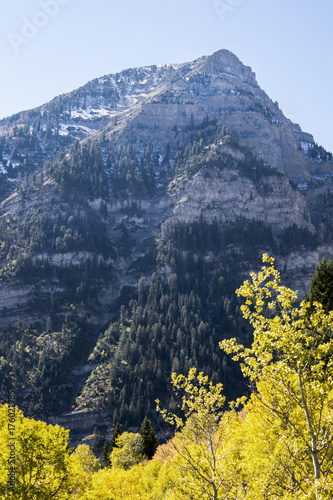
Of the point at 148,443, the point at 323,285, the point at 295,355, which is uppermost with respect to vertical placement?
the point at 323,285

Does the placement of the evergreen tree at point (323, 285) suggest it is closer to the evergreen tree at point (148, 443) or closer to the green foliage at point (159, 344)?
the evergreen tree at point (148, 443)

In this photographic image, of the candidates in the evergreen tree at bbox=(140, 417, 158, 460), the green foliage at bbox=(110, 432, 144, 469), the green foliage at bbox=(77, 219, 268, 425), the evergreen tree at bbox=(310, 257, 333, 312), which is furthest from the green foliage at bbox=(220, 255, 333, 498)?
the green foliage at bbox=(77, 219, 268, 425)

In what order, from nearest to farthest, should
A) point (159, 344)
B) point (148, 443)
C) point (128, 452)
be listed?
point (128, 452) < point (148, 443) < point (159, 344)

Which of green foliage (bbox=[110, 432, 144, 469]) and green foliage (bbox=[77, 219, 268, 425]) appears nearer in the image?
green foliage (bbox=[110, 432, 144, 469])

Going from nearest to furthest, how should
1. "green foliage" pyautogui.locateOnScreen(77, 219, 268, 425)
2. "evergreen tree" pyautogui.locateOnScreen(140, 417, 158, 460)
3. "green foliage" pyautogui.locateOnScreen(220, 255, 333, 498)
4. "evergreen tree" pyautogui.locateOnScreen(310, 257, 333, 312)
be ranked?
"green foliage" pyautogui.locateOnScreen(220, 255, 333, 498) < "evergreen tree" pyautogui.locateOnScreen(310, 257, 333, 312) < "evergreen tree" pyautogui.locateOnScreen(140, 417, 158, 460) < "green foliage" pyautogui.locateOnScreen(77, 219, 268, 425)

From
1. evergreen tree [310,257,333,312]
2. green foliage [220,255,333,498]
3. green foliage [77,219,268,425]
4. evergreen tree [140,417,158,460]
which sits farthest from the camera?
green foliage [77,219,268,425]

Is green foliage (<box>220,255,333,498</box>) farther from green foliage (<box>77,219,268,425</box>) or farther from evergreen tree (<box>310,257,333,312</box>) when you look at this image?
green foliage (<box>77,219,268,425</box>)

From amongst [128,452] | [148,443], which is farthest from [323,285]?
[148,443]

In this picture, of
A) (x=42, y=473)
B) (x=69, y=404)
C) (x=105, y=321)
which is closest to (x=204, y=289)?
(x=105, y=321)

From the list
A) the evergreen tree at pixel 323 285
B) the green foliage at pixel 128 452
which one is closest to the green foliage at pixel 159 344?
the green foliage at pixel 128 452

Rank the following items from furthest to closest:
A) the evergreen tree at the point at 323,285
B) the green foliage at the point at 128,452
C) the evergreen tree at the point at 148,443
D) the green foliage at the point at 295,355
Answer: the evergreen tree at the point at 148,443 < the green foliage at the point at 128,452 < the evergreen tree at the point at 323,285 < the green foliage at the point at 295,355

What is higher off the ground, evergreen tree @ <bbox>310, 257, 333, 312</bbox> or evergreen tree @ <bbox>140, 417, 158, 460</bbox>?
evergreen tree @ <bbox>310, 257, 333, 312</bbox>

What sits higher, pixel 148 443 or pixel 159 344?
pixel 159 344

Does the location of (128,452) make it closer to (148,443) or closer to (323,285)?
(148,443)
